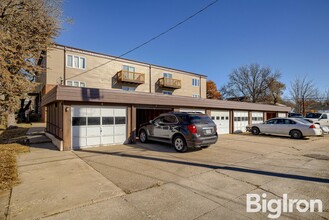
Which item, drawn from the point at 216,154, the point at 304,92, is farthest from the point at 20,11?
the point at 304,92


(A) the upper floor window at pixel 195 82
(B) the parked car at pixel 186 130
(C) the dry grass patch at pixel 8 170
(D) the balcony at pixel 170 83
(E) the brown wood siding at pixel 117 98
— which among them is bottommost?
(C) the dry grass patch at pixel 8 170

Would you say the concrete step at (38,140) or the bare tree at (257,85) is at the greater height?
the bare tree at (257,85)

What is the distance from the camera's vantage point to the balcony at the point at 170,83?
86.7 ft

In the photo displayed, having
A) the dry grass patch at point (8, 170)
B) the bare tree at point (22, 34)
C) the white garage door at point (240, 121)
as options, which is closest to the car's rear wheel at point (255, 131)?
the white garage door at point (240, 121)

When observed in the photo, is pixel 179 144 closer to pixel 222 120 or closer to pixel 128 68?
pixel 222 120

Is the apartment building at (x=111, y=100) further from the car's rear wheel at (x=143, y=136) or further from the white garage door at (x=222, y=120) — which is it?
the car's rear wheel at (x=143, y=136)

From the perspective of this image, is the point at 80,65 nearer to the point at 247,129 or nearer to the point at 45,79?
the point at 45,79

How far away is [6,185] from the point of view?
14.5ft

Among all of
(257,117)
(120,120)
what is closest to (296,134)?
(257,117)

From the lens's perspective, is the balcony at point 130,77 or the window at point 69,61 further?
the balcony at point 130,77

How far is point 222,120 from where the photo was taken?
646 inches

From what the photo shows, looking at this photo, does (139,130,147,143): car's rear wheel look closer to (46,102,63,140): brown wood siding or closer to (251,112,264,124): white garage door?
(46,102,63,140): brown wood siding

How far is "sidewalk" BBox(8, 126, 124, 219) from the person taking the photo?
3410 millimetres

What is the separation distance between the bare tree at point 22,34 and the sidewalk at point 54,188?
21.8ft
